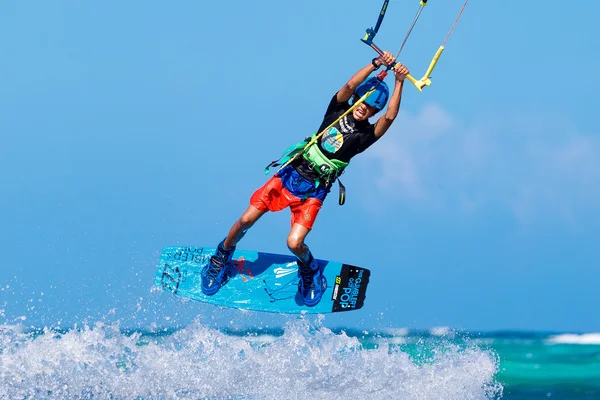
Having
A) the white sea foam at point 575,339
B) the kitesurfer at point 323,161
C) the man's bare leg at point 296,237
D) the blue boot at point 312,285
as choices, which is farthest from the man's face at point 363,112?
the white sea foam at point 575,339

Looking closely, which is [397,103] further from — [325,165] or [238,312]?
[238,312]

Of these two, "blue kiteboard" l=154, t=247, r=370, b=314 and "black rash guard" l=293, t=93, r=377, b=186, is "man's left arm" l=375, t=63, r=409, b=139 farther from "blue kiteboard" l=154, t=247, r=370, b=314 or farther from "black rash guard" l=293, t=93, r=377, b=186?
"blue kiteboard" l=154, t=247, r=370, b=314

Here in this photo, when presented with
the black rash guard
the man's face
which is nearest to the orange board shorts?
the black rash guard

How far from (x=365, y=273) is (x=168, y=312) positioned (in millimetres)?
1891

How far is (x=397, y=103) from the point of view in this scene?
568cm

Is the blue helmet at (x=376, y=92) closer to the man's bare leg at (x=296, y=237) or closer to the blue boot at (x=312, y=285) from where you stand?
the man's bare leg at (x=296, y=237)

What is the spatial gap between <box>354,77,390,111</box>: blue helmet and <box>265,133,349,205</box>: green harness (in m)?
0.54

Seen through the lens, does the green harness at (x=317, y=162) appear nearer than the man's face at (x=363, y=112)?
No

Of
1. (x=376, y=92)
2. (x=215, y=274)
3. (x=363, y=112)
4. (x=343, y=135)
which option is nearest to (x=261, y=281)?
(x=215, y=274)

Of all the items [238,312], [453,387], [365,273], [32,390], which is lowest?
[32,390]

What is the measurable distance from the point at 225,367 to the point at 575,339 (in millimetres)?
5817

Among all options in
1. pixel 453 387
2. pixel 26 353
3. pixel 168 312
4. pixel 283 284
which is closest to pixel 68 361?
pixel 26 353

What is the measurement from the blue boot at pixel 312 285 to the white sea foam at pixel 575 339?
4.47m

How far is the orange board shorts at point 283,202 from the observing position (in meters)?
6.31
